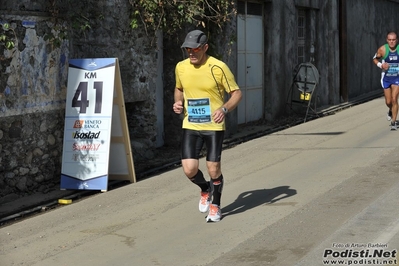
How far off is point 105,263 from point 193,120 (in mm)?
2036

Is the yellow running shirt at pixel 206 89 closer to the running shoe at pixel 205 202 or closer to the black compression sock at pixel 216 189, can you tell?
the black compression sock at pixel 216 189

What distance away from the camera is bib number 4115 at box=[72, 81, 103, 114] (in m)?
11.3

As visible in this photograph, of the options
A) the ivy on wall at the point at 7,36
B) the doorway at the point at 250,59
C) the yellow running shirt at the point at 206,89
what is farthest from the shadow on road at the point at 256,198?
the doorway at the point at 250,59

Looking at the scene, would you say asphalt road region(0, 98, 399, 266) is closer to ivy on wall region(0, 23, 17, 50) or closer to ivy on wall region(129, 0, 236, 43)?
ivy on wall region(0, 23, 17, 50)

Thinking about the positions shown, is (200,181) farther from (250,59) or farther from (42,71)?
(250,59)

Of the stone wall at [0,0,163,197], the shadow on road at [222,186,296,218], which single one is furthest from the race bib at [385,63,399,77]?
the shadow on road at [222,186,296,218]

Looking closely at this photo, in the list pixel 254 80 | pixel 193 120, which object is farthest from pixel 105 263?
pixel 254 80

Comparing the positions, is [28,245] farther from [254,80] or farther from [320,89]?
[320,89]

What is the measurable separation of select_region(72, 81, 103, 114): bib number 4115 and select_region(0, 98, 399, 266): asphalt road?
1.15m

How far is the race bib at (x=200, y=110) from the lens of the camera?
8.71 metres

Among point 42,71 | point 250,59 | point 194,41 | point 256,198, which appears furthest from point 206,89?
point 250,59

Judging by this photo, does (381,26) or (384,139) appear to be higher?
(381,26)

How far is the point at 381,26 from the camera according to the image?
29.2 metres

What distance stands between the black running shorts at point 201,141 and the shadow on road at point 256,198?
73 cm
